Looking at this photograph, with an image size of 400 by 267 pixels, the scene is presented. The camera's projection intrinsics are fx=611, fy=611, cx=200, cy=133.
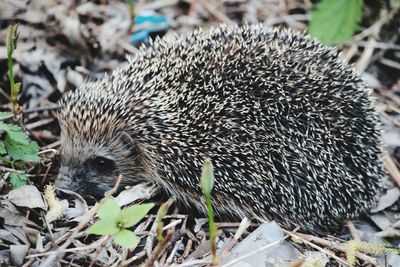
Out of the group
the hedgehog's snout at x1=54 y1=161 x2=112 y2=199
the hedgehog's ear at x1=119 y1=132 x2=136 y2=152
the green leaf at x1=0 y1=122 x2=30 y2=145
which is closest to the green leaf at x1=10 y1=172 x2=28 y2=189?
the green leaf at x1=0 y1=122 x2=30 y2=145

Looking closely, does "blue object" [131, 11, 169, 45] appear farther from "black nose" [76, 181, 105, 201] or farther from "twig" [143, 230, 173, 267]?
"twig" [143, 230, 173, 267]

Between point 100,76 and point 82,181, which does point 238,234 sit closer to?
point 82,181

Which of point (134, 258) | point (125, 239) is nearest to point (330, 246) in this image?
point (134, 258)

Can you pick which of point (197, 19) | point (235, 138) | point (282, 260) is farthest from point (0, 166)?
point (197, 19)

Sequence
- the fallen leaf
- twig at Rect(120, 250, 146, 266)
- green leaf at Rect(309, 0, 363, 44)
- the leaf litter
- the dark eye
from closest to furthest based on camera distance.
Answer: twig at Rect(120, 250, 146, 266), the leaf litter, the fallen leaf, the dark eye, green leaf at Rect(309, 0, 363, 44)

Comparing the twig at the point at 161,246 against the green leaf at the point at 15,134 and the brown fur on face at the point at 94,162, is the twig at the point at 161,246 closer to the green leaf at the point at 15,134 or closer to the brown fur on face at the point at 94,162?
the green leaf at the point at 15,134

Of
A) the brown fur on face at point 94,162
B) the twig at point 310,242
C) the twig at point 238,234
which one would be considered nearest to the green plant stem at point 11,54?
the brown fur on face at point 94,162
